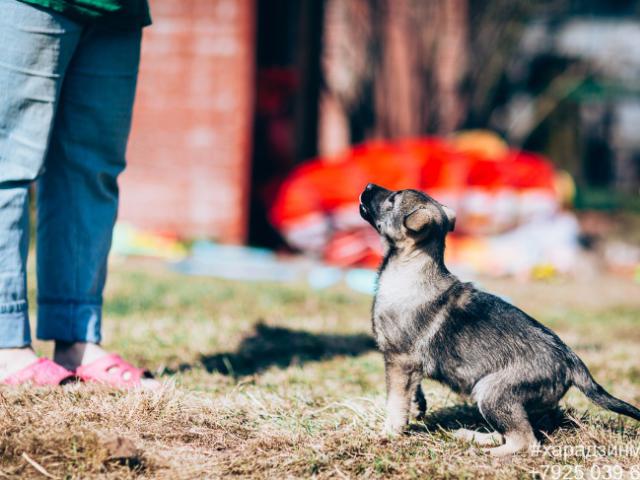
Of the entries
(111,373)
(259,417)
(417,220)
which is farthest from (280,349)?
(417,220)

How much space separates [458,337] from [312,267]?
17.5 ft

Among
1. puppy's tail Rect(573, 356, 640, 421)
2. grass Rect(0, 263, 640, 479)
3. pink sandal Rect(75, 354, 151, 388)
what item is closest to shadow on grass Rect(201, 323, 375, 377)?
grass Rect(0, 263, 640, 479)

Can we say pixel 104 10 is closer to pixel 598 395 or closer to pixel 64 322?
pixel 64 322

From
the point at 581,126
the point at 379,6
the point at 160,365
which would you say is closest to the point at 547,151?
the point at 581,126

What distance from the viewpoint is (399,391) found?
9.09 feet

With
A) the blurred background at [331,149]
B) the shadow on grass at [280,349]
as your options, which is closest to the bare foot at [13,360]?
the shadow on grass at [280,349]

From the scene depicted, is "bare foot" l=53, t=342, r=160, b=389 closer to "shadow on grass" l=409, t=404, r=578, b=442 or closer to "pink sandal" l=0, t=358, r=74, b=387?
"pink sandal" l=0, t=358, r=74, b=387

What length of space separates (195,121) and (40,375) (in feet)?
19.2

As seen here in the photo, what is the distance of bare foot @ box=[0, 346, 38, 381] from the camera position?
9.75ft

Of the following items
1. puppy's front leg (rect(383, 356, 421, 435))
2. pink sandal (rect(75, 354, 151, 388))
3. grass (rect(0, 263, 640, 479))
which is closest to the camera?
grass (rect(0, 263, 640, 479))

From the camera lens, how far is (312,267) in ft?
26.4

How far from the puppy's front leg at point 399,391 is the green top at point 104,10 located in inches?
66.4

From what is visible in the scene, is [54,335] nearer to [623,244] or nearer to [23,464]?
[23,464]

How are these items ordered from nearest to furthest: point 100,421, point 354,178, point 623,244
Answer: point 100,421, point 354,178, point 623,244
